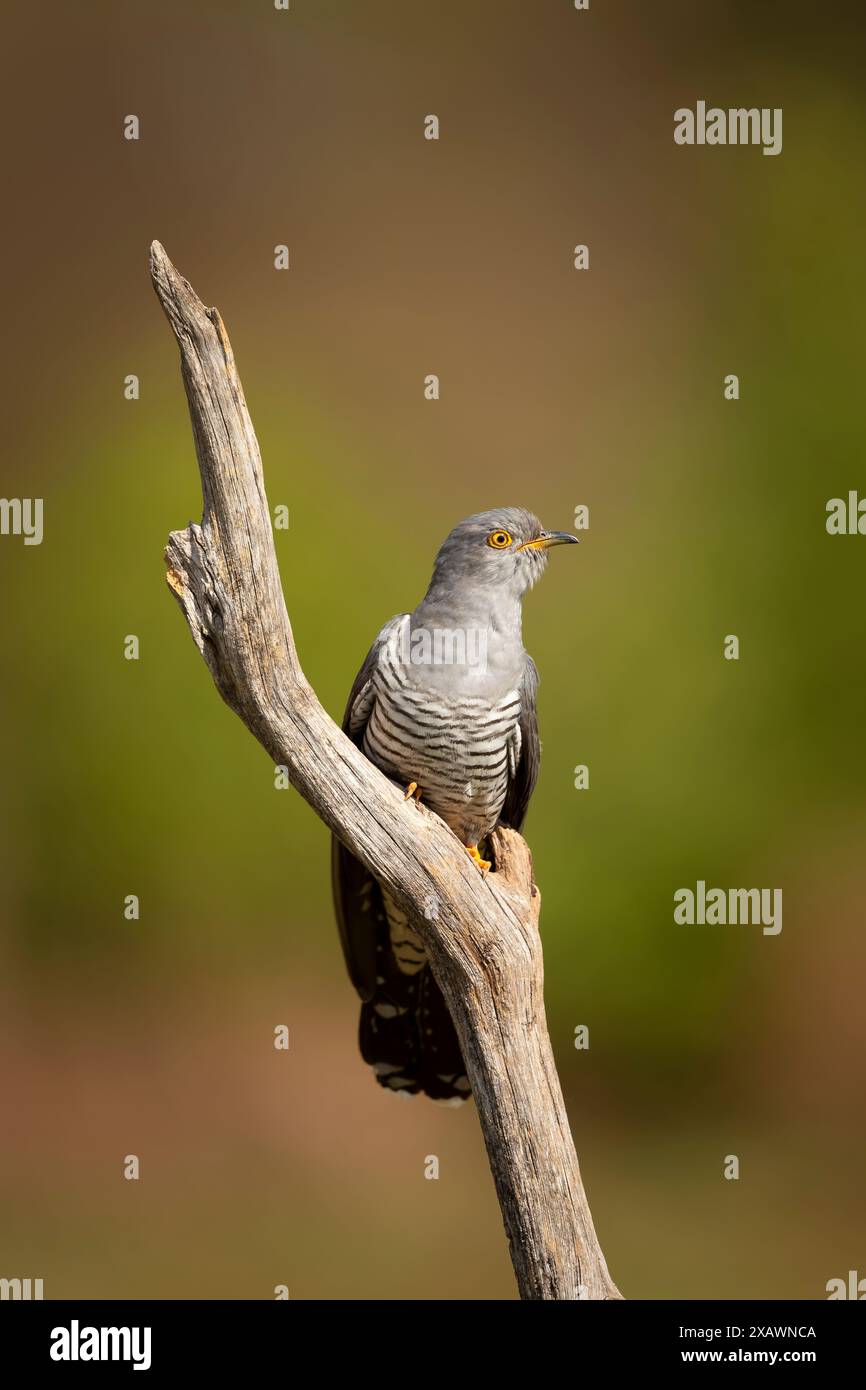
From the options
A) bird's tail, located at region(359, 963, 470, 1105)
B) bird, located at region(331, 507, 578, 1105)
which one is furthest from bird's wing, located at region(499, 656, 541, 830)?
bird's tail, located at region(359, 963, 470, 1105)

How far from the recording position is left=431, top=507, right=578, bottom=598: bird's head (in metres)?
2.86

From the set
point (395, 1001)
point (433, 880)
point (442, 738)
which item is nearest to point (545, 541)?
point (442, 738)

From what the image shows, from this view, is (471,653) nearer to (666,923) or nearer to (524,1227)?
(524,1227)

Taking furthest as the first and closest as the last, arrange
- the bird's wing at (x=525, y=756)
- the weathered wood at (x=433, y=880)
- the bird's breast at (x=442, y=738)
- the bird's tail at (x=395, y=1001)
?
the bird's tail at (x=395, y=1001), the bird's wing at (x=525, y=756), the bird's breast at (x=442, y=738), the weathered wood at (x=433, y=880)

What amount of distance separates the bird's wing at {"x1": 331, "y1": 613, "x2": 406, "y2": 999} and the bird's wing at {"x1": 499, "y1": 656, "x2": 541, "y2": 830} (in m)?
0.36

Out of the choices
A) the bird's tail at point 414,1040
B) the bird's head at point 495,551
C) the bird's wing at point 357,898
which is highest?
the bird's head at point 495,551

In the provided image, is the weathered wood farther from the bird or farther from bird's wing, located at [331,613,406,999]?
bird's wing, located at [331,613,406,999]

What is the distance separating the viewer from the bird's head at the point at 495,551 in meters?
2.86

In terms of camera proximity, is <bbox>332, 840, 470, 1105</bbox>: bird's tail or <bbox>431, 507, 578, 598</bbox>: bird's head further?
<bbox>332, 840, 470, 1105</bbox>: bird's tail

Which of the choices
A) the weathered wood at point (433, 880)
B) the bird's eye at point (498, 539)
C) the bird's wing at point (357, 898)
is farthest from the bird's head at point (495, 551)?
the weathered wood at point (433, 880)

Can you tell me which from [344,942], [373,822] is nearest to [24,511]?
[344,942]

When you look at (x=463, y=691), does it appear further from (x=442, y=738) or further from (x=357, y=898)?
(x=357, y=898)

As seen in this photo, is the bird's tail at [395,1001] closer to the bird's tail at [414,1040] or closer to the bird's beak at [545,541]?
the bird's tail at [414,1040]
